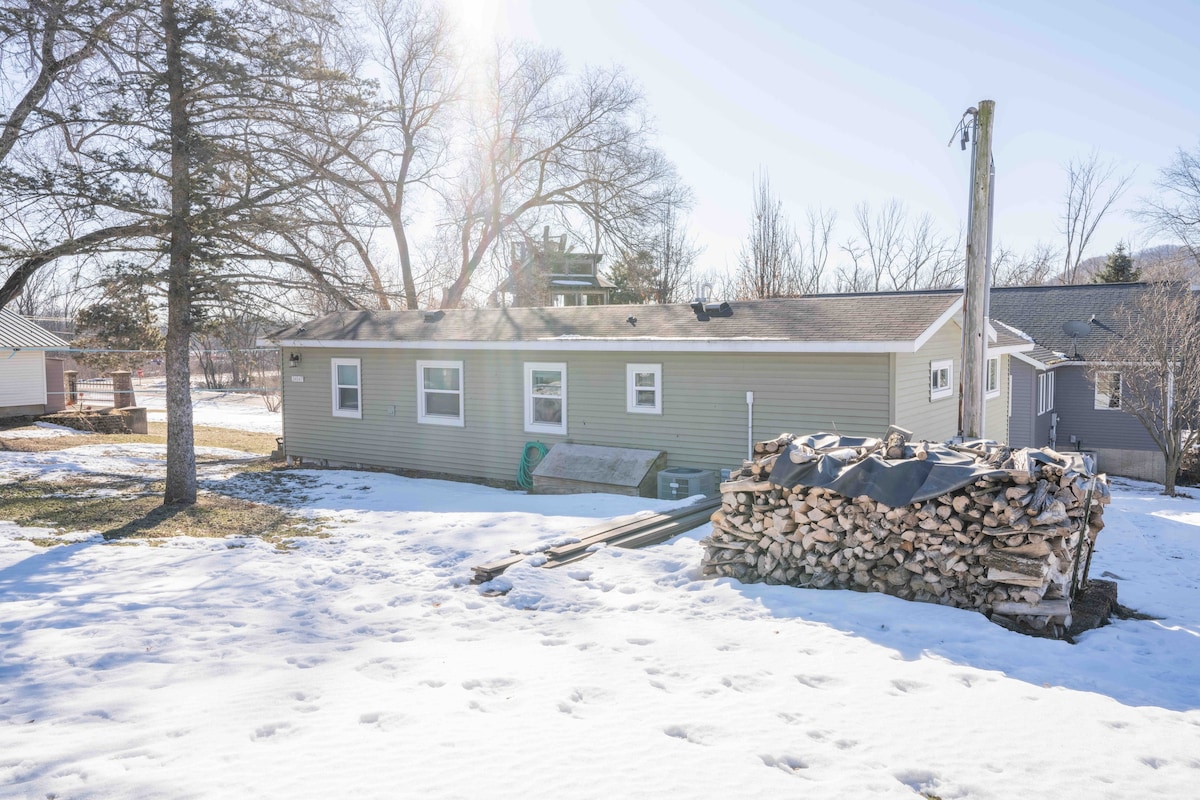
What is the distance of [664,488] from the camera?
12.1 m

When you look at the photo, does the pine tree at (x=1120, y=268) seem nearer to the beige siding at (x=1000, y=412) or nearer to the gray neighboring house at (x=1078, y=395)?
the gray neighboring house at (x=1078, y=395)

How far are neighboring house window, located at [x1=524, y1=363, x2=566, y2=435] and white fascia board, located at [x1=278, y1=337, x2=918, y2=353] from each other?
453 millimetres

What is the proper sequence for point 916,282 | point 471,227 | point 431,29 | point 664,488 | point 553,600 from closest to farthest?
1. point 553,600
2. point 664,488
3. point 431,29
4. point 471,227
5. point 916,282

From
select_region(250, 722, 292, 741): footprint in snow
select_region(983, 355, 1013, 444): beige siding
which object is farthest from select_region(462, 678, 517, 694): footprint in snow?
select_region(983, 355, 1013, 444): beige siding

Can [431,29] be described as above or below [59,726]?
above

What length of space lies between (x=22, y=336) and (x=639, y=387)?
779 inches

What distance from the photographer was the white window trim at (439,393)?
1494cm

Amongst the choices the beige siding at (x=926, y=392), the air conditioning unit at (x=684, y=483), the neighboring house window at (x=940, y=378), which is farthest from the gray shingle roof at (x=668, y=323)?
the air conditioning unit at (x=684, y=483)

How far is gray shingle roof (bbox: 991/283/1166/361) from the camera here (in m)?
22.0

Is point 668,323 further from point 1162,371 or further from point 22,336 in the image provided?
point 22,336

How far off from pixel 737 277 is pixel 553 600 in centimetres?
3079

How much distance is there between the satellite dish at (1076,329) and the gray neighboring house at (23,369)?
2771 cm

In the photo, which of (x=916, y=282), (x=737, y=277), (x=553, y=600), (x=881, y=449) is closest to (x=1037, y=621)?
(x=881, y=449)

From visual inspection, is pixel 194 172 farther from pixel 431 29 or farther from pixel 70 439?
pixel 431 29
